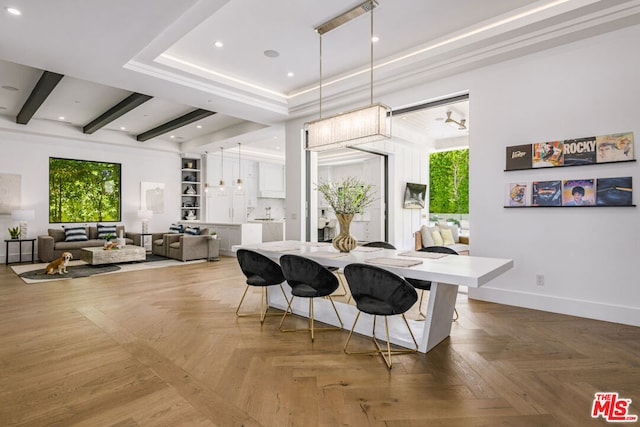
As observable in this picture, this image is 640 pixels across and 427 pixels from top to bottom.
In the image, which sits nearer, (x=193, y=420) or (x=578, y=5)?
(x=193, y=420)

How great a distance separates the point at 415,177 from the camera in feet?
28.0

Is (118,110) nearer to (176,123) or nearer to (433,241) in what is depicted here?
(176,123)

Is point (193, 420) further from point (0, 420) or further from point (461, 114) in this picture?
point (461, 114)

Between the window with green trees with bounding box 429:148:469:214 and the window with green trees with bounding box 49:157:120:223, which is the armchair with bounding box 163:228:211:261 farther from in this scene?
the window with green trees with bounding box 429:148:469:214

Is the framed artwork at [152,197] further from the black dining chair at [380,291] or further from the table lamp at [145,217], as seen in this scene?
the black dining chair at [380,291]

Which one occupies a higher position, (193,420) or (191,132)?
(191,132)

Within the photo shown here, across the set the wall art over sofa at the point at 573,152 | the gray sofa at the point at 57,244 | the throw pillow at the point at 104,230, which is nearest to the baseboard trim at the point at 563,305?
the wall art over sofa at the point at 573,152

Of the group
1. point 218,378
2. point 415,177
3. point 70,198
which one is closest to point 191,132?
point 70,198

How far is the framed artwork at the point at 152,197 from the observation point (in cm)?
957

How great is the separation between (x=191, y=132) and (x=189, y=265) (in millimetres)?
3736

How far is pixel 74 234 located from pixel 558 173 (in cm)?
935

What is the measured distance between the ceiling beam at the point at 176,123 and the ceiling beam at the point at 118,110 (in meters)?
1.09

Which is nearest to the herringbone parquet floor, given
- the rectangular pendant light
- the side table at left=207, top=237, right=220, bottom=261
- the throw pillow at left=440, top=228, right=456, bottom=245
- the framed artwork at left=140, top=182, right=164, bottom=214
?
the rectangular pendant light

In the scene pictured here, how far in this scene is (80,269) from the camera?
254 inches
